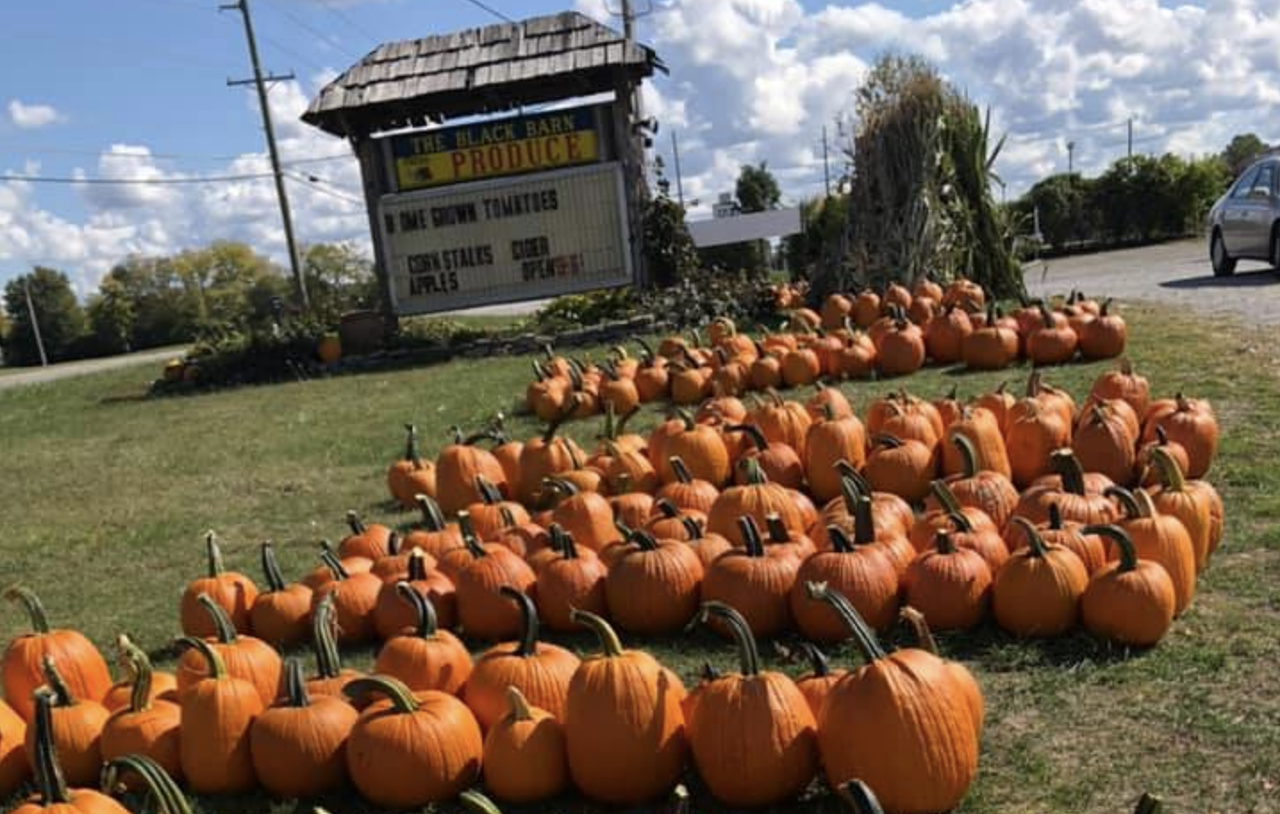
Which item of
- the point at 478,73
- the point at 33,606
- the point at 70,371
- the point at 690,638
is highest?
the point at 478,73

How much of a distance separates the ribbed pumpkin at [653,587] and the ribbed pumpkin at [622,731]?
3.72ft

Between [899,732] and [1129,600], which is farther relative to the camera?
[1129,600]

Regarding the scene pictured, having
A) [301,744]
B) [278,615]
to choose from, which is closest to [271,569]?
[278,615]

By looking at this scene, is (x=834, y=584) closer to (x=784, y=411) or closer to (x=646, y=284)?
(x=784, y=411)

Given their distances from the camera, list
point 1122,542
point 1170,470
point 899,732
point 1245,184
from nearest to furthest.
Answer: point 899,732
point 1122,542
point 1170,470
point 1245,184

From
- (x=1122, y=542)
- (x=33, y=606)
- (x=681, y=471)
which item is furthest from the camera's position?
(x=681, y=471)

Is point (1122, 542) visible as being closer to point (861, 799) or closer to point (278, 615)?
point (861, 799)

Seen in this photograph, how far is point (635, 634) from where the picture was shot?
4.71 meters

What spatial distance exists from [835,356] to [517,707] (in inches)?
283

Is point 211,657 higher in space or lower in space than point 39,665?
higher

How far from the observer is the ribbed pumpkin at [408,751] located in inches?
134

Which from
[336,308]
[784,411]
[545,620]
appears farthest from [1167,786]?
[336,308]

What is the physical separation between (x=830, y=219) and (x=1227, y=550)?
53.0 feet

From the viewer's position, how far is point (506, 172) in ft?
57.4
